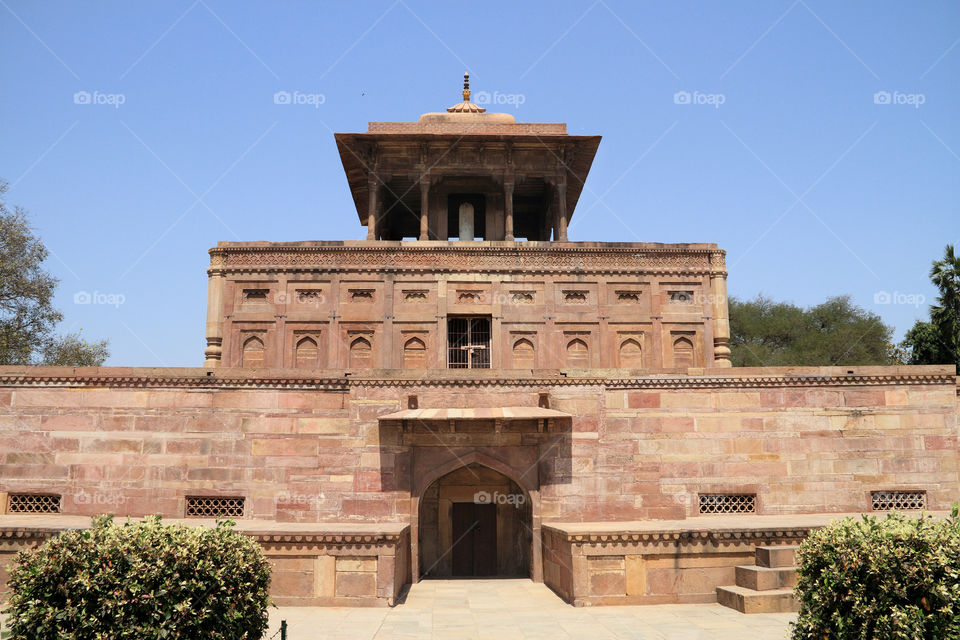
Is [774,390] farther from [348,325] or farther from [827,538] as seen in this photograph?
[348,325]

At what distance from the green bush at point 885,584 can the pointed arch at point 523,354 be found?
14.6 meters

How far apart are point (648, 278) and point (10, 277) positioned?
27.0m

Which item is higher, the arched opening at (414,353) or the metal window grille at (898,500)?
the arched opening at (414,353)

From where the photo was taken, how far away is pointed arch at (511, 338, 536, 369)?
950 inches

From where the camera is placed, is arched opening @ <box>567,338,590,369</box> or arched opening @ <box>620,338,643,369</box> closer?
arched opening @ <box>567,338,590,369</box>

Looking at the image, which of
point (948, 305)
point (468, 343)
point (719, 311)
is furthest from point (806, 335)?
point (468, 343)

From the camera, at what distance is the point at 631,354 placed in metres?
24.6

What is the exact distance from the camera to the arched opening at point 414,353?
2411 centimetres

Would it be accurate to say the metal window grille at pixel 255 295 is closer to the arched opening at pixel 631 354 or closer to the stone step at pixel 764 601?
the arched opening at pixel 631 354

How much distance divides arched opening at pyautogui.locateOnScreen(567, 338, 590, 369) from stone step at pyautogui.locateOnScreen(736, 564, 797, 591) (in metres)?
10.6

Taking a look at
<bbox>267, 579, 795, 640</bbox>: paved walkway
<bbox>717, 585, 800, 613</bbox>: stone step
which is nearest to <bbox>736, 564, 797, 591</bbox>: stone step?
<bbox>717, 585, 800, 613</bbox>: stone step

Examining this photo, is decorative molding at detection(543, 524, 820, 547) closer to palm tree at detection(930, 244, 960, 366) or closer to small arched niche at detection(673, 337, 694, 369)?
small arched niche at detection(673, 337, 694, 369)

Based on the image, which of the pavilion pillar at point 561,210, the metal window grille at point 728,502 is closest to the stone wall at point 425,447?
the metal window grille at point 728,502

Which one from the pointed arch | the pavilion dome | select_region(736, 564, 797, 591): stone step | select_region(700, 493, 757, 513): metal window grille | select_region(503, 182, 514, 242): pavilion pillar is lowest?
select_region(736, 564, 797, 591): stone step
